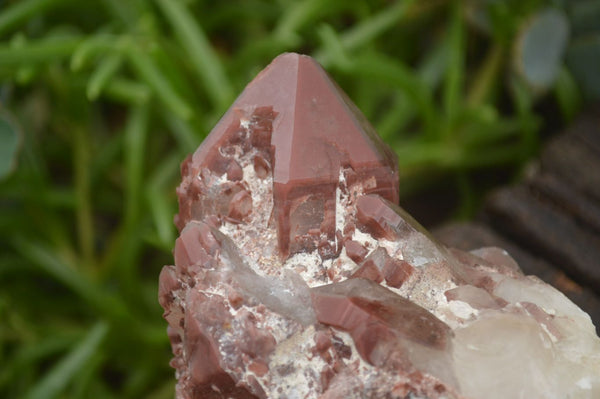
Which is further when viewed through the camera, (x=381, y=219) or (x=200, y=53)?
(x=200, y=53)

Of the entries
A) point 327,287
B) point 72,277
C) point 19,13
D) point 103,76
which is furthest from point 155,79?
point 327,287

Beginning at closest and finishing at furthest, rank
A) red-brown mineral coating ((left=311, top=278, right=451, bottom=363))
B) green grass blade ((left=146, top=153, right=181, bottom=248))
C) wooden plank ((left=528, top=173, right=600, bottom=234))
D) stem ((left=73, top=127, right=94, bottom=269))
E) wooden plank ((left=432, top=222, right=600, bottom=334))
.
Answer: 1. red-brown mineral coating ((left=311, top=278, right=451, bottom=363))
2. wooden plank ((left=432, top=222, right=600, bottom=334))
3. wooden plank ((left=528, top=173, right=600, bottom=234))
4. green grass blade ((left=146, top=153, right=181, bottom=248))
5. stem ((left=73, top=127, right=94, bottom=269))

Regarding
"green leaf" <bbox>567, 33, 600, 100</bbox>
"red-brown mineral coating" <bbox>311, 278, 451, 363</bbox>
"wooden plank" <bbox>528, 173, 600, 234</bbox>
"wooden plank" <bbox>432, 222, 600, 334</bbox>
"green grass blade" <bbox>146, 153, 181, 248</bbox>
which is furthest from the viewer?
"green leaf" <bbox>567, 33, 600, 100</bbox>

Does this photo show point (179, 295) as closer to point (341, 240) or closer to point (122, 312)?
point (341, 240)

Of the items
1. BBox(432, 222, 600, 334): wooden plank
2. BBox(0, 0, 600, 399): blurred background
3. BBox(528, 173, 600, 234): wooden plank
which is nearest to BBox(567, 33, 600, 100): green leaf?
BBox(0, 0, 600, 399): blurred background

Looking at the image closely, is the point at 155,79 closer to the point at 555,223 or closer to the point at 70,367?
the point at 70,367

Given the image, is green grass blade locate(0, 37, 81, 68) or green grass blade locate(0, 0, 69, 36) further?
green grass blade locate(0, 0, 69, 36)

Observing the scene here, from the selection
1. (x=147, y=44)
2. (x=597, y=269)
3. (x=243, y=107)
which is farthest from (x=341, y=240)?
(x=147, y=44)

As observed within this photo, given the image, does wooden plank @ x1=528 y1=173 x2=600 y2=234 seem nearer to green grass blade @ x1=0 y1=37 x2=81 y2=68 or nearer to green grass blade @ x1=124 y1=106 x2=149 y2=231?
green grass blade @ x1=124 y1=106 x2=149 y2=231
